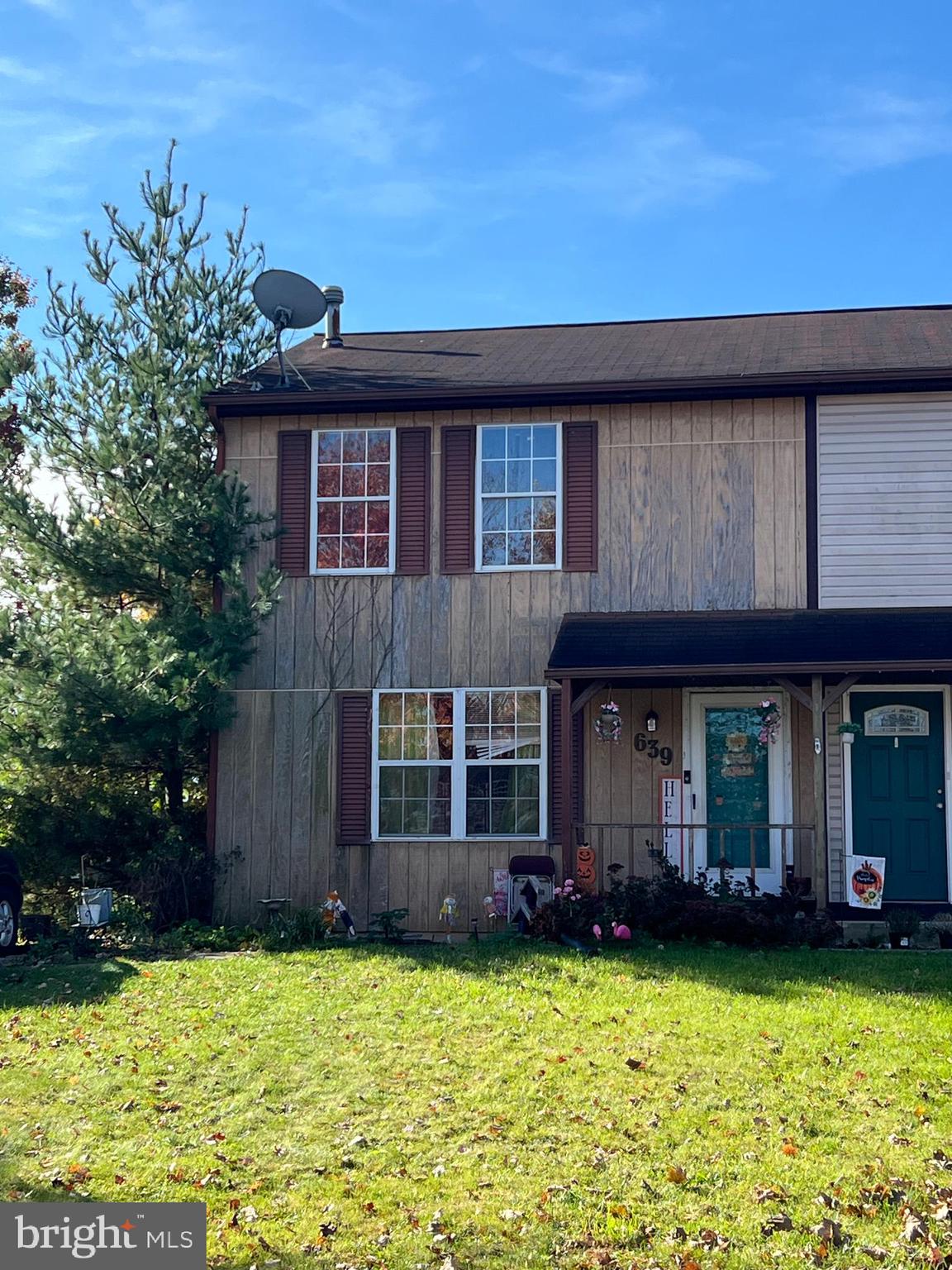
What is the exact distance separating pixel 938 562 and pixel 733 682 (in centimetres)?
232

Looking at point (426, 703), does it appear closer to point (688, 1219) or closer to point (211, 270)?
point (211, 270)

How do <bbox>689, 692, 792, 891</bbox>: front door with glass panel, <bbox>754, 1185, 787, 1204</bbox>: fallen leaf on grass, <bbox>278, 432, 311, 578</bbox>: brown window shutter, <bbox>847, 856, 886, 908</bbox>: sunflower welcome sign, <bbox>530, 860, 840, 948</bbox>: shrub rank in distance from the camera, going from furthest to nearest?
1. <bbox>278, 432, 311, 578</bbox>: brown window shutter
2. <bbox>689, 692, 792, 891</bbox>: front door with glass panel
3. <bbox>847, 856, 886, 908</bbox>: sunflower welcome sign
4. <bbox>530, 860, 840, 948</bbox>: shrub
5. <bbox>754, 1185, 787, 1204</bbox>: fallen leaf on grass

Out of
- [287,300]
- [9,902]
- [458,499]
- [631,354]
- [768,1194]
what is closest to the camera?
[768,1194]

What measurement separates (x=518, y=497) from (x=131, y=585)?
4.31 meters

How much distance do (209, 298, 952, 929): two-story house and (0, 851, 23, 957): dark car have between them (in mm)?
2014

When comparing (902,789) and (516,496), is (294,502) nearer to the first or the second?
(516,496)

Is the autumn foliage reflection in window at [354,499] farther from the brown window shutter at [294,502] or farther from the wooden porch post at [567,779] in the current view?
the wooden porch post at [567,779]

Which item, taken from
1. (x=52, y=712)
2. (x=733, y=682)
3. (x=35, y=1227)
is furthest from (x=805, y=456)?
(x=35, y=1227)

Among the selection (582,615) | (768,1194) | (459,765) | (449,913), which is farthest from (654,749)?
(768,1194)

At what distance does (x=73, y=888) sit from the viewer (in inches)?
592

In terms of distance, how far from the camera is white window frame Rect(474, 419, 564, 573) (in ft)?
45.3

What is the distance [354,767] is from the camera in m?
13.9

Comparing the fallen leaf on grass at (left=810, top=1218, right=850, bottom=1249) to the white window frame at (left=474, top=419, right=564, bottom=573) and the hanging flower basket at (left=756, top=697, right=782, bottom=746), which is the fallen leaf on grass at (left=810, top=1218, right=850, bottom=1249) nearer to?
the hanging flower basket at (left=756, top=697, right=782, bottom=746)

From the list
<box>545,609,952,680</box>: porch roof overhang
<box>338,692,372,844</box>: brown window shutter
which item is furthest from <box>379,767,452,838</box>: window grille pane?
<box>545,609,952,680</box>: porch roof overhang
